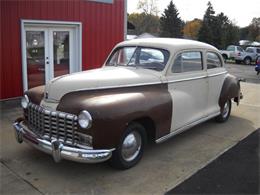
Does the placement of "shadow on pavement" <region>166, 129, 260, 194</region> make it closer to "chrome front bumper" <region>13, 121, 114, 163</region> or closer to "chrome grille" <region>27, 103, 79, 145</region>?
"chrome front bumper" <region>13, 121, 114, 163</region>

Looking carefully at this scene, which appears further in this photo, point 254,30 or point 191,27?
point 254,30

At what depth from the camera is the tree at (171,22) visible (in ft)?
181

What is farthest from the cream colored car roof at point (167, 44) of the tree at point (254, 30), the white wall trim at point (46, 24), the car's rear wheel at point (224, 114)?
the tree at point (254, 30)

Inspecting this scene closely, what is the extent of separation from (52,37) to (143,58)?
469 cm

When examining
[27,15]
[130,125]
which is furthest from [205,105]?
[27,15]

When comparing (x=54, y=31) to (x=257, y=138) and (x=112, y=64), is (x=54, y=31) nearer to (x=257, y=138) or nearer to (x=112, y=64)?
(x=112, y=64)

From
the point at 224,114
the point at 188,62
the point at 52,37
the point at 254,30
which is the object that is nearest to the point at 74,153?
the point at 188,62

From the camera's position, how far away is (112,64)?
624 centimetres

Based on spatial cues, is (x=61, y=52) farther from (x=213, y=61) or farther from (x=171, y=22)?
(x=171, y=22)

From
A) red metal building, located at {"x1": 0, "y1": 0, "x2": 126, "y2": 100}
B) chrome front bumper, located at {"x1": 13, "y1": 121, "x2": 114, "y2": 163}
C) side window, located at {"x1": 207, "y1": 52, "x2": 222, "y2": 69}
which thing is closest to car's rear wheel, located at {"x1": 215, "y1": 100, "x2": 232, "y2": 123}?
side window, located at {"x1": 207, "y1": 52, "x2": 222, "y2": 69}

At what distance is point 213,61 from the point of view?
7.09 meters

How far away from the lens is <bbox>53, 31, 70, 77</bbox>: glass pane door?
988 centimetres

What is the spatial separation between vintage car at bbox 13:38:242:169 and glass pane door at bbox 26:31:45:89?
374cm

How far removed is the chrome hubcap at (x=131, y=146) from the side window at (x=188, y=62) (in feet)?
4.73
